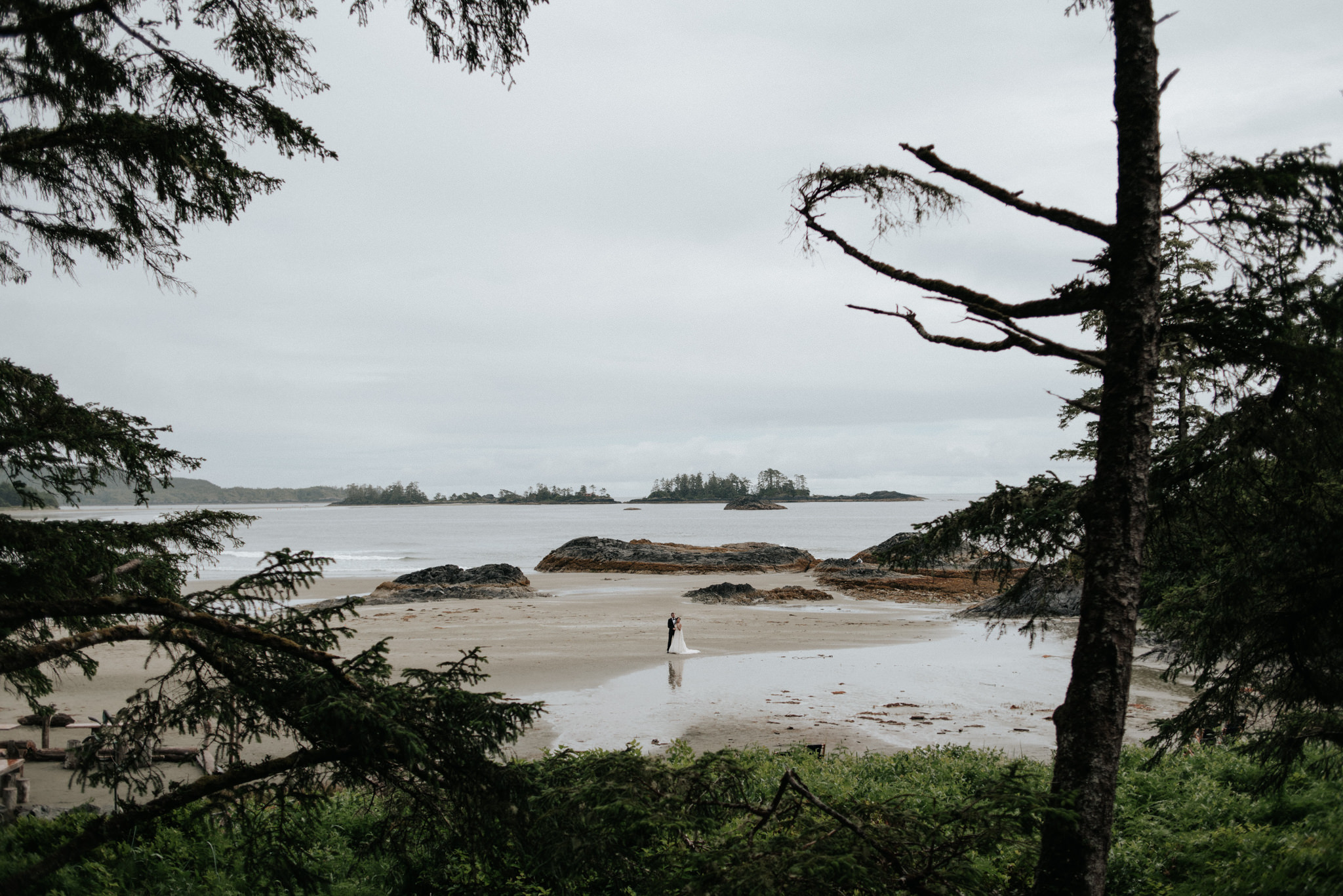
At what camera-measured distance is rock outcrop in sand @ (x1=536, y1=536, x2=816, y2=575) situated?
47.0m

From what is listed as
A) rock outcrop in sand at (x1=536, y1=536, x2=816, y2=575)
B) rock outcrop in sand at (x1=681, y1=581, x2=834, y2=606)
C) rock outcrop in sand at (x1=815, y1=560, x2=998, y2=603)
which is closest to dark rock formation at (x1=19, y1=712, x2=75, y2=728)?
rock outcrop in sand at (x1=681, y1=581, x2=834, y2=606)

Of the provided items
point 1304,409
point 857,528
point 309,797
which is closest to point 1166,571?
point 1304,409

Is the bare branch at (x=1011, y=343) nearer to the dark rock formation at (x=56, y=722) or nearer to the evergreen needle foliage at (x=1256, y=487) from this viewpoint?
the evergreen needle foliage at (x=1256, y=487)

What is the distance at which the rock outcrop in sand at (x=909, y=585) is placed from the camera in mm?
35062

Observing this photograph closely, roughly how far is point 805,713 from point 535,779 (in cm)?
1126

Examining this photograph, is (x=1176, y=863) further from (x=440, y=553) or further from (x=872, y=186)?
(x=440, y=553)

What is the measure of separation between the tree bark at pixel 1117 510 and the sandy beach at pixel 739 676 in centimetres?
606

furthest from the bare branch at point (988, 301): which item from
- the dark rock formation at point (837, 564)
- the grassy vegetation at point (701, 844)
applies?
the dark rock formation at point (837, 564)

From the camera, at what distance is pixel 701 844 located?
13.0ft

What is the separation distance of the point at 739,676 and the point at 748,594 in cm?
1636

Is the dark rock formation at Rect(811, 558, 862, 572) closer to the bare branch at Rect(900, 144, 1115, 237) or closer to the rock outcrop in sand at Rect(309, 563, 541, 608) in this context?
the rock outcrop in sand at Rect(309, 563, 541, 608)

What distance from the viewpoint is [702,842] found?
13.7 ft

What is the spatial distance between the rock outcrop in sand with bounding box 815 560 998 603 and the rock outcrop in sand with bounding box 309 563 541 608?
15.5 m

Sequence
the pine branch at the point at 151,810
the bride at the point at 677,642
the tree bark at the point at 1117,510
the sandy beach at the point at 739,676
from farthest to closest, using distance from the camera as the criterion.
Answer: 1. the bride at the point at 677,642
2. the sandy beach at the point at 739,676
3. the pine branch at the point at 151,810
4. the tree bark at the point at 1117,510
